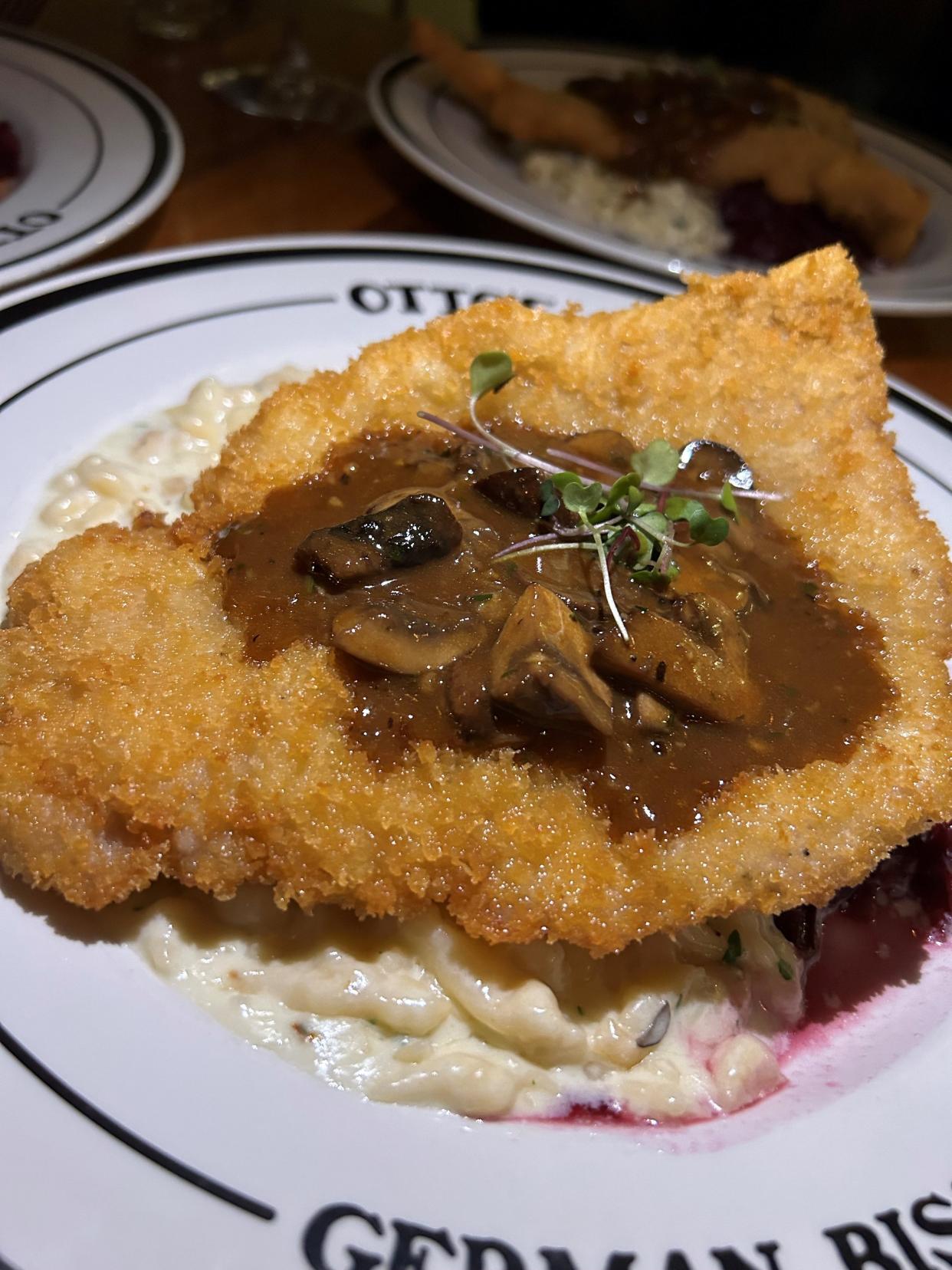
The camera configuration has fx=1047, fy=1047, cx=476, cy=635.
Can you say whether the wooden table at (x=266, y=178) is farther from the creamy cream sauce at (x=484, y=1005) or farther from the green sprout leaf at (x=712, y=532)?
the creamy cream sauce at (x=484, y=1005)

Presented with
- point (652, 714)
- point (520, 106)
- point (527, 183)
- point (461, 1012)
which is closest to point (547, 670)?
point (652, 714)

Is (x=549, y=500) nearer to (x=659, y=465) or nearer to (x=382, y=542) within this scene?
(x=659, y=465)

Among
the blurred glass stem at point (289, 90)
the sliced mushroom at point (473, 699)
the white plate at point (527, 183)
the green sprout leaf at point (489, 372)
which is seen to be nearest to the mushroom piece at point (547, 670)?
the sliced mushroom at point (473, 699)

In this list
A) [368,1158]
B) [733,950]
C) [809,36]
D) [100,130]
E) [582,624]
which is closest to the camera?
[368,1158]

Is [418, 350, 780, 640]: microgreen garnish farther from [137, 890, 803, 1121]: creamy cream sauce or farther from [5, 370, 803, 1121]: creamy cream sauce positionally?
[137, 890, 803, 1121]: creamy cream sauce

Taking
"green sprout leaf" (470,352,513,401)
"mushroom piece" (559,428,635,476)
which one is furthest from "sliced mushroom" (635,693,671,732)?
"green sprout leaf" (470,352,513,401)

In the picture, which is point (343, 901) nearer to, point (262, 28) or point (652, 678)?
point (652, 678)
